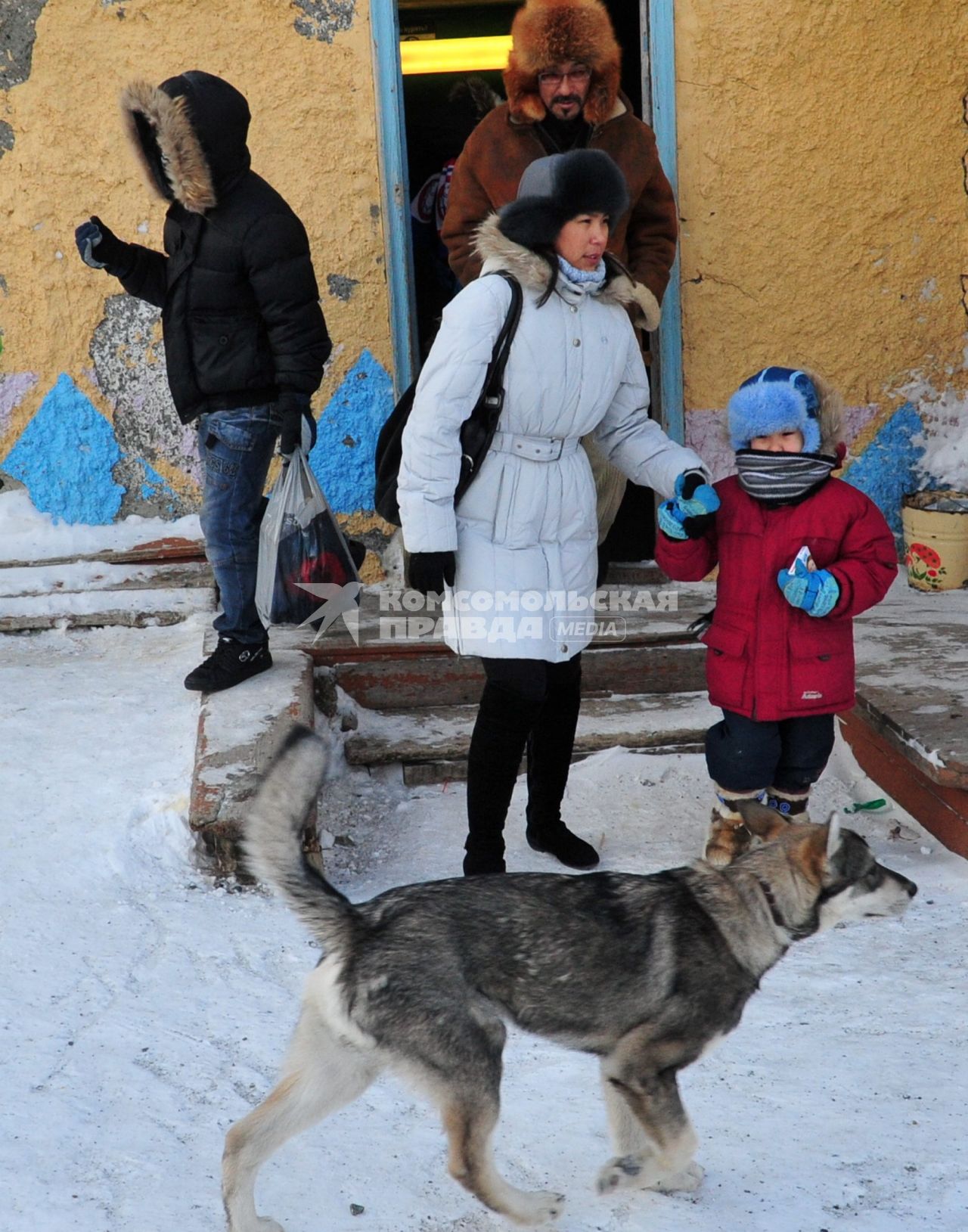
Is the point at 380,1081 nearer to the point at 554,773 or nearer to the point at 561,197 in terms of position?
the point at 554,773

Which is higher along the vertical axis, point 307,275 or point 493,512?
point 307,275

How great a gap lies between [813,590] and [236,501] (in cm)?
210

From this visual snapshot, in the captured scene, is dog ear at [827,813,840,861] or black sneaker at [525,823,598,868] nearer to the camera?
dog ear at [827,813,840,861]

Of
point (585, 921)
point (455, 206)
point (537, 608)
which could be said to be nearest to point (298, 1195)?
point (585, 921)

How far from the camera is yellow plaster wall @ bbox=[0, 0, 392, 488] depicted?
5422 mm

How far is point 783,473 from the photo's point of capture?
3.29 metres

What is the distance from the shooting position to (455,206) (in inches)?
186

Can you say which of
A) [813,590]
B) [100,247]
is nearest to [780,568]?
[813,590]

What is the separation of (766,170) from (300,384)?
2680 millimetres

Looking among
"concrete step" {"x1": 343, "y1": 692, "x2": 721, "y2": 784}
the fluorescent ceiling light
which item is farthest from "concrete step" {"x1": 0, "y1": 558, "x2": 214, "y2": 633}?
the fluorescent ceiling light

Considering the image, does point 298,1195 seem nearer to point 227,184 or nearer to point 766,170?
point 227,184

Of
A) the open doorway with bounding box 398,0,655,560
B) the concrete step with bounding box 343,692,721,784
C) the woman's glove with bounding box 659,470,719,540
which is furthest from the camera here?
the open doorway with bounding box 398,0,655,560

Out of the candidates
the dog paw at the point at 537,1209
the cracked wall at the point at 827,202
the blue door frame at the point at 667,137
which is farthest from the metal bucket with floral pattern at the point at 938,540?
the dog paw at the point at 537,1209

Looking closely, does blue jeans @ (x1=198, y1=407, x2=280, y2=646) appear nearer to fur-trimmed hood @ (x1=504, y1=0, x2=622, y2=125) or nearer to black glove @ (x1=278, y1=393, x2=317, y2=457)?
black glove @ (x1=278, y1=393, x2=317, y2=457)
